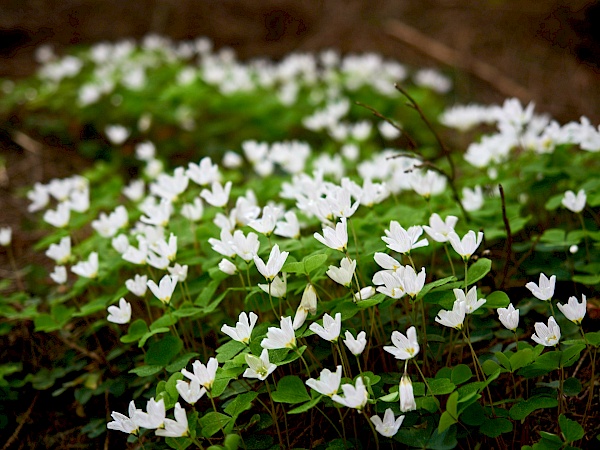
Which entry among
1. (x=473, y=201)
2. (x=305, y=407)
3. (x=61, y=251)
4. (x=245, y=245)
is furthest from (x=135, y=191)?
(x=305, y=407)

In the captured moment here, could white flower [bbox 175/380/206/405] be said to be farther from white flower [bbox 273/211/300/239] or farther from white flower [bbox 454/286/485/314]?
white flower [bbox 454/286/485/314]

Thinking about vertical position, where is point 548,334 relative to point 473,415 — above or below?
above

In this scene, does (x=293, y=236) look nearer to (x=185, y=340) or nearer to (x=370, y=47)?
(x=185, y=340)

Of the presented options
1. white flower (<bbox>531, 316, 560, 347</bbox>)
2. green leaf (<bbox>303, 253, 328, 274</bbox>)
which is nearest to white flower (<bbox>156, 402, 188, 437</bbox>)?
green leaf (<bbox>303, 253, 328, 274</bbox>)

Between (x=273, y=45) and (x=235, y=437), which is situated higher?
(x=235, y=437)

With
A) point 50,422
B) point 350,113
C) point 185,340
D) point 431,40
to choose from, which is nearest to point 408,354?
point 185,340

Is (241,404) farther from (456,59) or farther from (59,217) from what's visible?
(456,59)

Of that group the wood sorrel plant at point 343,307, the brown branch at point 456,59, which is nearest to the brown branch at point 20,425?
the wood sorrel plant at point 343,307
